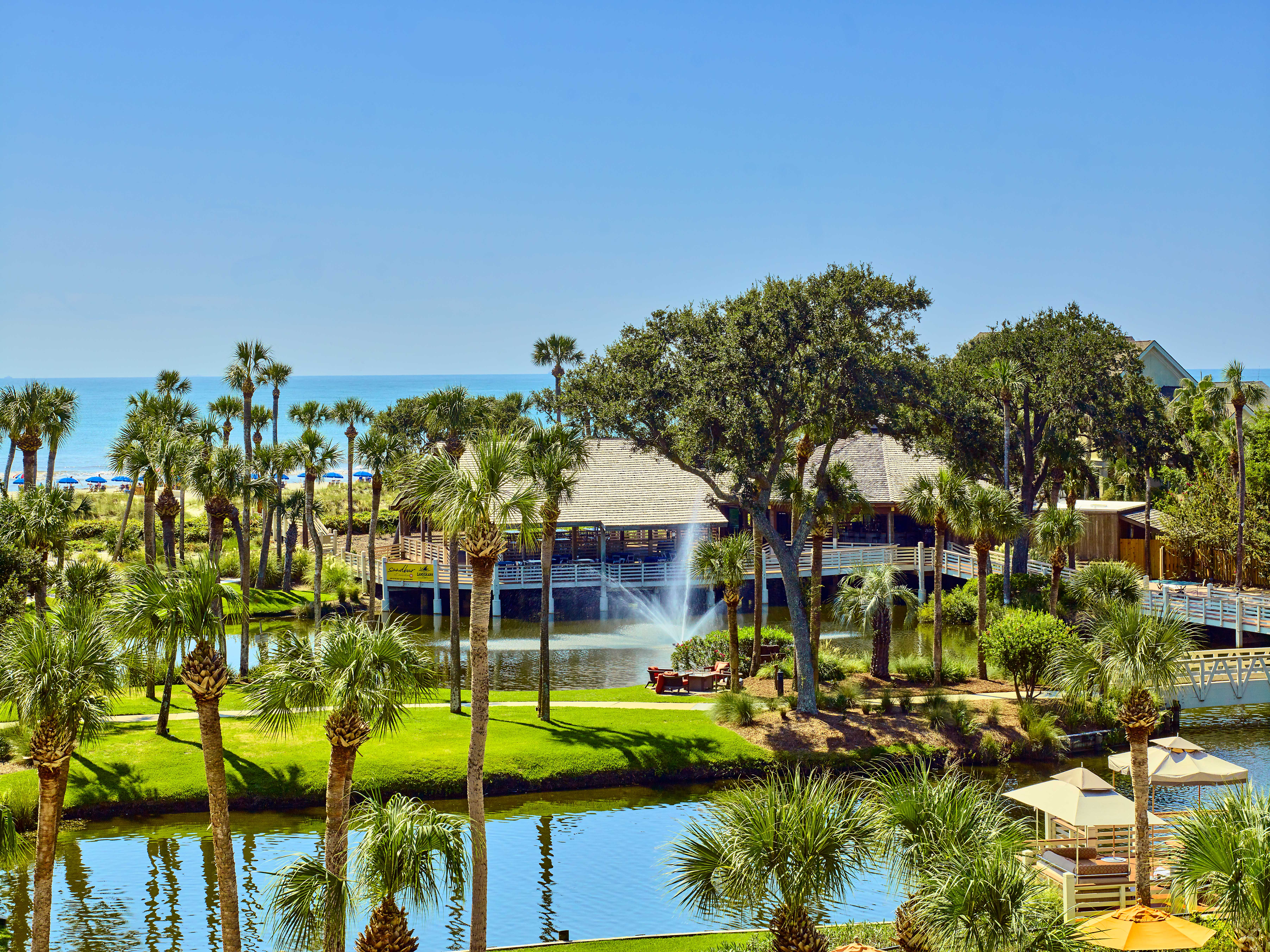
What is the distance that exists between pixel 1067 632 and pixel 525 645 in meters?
21.1

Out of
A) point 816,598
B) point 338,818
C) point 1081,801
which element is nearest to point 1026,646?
point 816,598

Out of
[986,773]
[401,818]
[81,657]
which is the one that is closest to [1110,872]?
[986,773]

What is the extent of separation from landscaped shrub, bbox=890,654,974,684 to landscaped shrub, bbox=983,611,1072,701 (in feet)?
10.6

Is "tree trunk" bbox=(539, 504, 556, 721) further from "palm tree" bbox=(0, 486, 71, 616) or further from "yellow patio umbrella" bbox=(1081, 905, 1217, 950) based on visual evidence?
"yellow patio umbrella" bbox=(1081, 905, 1217, 950)

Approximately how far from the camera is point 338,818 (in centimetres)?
1503

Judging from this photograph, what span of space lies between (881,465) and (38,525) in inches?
1580

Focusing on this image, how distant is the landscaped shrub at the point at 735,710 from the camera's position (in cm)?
2936

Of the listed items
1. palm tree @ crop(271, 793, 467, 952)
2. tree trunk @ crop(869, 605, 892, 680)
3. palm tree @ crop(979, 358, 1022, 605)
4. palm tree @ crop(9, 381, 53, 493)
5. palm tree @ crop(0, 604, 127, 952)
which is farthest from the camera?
palm tree @ crop(979, 358, 1022, 605)

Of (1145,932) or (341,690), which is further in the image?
(1145,932)

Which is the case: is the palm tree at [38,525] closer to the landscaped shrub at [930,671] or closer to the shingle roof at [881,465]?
the landscaped shrub at [930,671]

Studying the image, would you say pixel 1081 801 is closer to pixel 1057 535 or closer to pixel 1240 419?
pixel 1057 535

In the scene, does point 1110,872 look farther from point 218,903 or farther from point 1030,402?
point 1030,402

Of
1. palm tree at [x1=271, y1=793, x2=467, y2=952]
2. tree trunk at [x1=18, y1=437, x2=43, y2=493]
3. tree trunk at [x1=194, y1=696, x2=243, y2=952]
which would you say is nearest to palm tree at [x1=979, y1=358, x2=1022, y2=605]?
palm tree at [x1=271, y1=793, x2=467, y2=952]

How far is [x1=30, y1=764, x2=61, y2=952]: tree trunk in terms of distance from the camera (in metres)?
15.2
